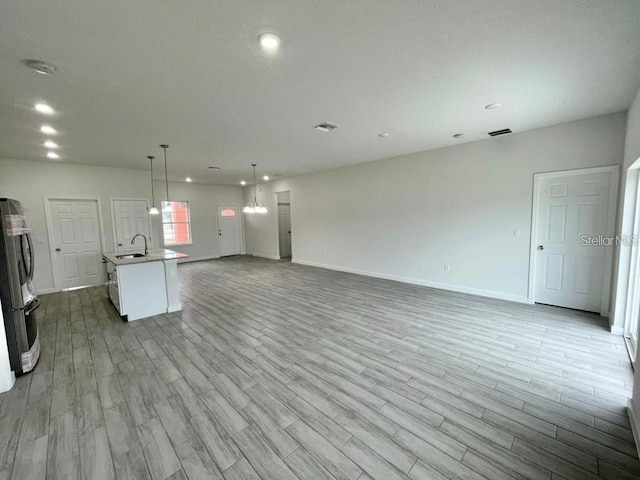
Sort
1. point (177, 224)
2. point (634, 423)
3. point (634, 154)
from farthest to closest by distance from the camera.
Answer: point (177, 224)
point (634, 154)
point (634, 423)

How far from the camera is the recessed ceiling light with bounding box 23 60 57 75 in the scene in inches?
84.9

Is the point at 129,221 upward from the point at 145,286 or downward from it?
upward

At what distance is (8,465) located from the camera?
1.70 metres

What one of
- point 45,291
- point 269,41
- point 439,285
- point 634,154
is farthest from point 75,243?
point 634,154

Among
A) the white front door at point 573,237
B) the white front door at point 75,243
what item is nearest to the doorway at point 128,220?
the white front door at point 75,243

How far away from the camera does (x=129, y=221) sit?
6.75 meters

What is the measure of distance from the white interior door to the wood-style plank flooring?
5.95m

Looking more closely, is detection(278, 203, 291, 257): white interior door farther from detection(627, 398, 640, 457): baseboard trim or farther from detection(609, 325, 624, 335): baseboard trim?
detection(627, 398, 640, 457): baseboard trim

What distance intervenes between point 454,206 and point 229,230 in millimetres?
8251

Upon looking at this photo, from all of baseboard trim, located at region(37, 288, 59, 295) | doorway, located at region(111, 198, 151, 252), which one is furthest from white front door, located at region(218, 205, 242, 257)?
baseboard trim, located at region(37, 288, 59, 295)

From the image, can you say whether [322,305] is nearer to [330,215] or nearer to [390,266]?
[390,266]

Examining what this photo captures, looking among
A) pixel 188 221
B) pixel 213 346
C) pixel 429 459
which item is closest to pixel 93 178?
pixel 188 221

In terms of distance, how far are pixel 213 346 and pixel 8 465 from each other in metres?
1.68

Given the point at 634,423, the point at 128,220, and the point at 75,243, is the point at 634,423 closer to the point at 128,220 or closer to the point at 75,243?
the point at 128,220
